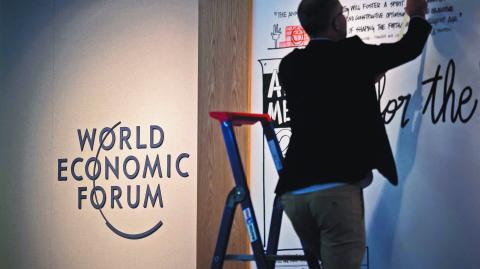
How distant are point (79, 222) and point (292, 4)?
1.96 metres

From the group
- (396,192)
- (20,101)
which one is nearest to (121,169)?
(20,101)

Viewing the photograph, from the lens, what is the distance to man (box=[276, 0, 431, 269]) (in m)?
2.42

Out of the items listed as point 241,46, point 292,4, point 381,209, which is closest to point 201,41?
point 241,46

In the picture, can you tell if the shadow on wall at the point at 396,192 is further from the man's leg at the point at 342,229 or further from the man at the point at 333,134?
the man's leg at the point at 342,229

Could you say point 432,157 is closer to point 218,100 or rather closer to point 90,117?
point 218,100

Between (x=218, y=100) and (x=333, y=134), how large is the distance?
139 cm

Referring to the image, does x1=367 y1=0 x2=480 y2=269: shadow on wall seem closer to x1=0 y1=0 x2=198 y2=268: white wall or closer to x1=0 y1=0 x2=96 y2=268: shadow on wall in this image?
x1=0 y1=0 x2=198 y2=268: white wall

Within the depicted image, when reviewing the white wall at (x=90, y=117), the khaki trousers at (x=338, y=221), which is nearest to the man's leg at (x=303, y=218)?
the khaki trousers at (x=338, y=221)

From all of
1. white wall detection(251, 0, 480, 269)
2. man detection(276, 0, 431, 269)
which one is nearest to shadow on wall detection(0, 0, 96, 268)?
white wall detection(251, 0, 480, 269)

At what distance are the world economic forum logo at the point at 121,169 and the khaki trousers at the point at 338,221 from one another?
183 centimetres

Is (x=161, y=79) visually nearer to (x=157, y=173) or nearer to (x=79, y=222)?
(x=157, y=173)

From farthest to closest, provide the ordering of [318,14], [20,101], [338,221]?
1. [20,101]
2. [318,14]
3. [338,221]

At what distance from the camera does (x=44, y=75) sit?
15.3ft

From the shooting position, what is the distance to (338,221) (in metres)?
2.41
